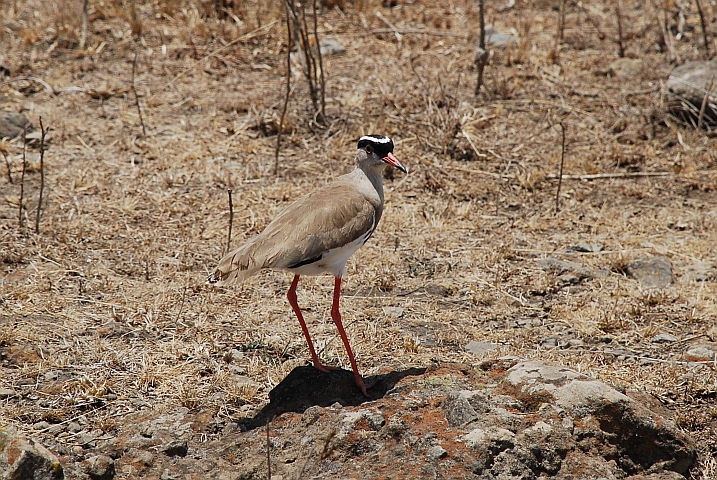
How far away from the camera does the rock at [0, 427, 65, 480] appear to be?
4094mm

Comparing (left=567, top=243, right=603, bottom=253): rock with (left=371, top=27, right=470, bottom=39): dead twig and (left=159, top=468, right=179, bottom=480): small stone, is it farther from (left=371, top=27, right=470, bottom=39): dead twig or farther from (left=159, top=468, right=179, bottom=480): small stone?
(left=371, top=27, right=470, bottom=39): dead twig

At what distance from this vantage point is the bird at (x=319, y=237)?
5.17 metres

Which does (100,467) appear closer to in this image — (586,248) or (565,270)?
(565,270)

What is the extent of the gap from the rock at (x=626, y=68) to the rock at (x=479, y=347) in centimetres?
562

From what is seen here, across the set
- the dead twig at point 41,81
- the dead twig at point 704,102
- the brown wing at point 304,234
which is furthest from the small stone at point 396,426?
the dead twig at point 41,81

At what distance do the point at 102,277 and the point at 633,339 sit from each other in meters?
4.12

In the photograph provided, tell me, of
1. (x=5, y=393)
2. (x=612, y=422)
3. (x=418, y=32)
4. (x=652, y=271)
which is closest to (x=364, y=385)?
(x=612, y=422)

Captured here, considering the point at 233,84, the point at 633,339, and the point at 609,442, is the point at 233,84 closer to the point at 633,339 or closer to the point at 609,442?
the point at 633,339

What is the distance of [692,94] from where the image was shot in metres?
9.49

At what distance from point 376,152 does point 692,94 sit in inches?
204

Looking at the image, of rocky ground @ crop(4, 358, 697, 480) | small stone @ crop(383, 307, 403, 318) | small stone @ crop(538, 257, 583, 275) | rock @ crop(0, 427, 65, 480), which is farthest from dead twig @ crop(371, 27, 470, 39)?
rock @ crop(0, 427, 65, 480)

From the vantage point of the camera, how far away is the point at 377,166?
19.6ft

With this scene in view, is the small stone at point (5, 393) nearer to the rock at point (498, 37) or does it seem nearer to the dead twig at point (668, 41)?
the rock at point (498, 37)

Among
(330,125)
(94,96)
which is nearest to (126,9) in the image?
(94,96)
